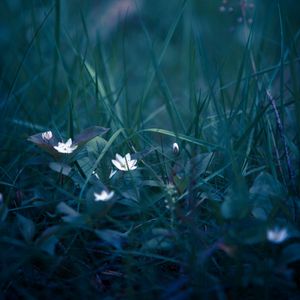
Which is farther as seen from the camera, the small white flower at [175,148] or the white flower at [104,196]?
the small white flower at [175,148]

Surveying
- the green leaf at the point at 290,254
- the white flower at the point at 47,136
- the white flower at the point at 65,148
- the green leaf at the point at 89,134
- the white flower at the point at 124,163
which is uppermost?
the white flower at the point at 47,136

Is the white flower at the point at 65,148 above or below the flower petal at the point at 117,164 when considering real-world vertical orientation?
above

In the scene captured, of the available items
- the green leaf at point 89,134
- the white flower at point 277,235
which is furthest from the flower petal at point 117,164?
Answer: the white flower at point 277,235

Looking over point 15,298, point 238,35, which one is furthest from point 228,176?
point 238,35

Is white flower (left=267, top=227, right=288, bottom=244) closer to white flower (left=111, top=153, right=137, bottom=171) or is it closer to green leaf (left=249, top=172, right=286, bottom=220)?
green leaf (left=249, top=172, right=286, bottom=220)

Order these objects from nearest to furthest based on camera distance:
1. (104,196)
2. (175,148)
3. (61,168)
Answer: (104,196) → (61,168) → (175,148)

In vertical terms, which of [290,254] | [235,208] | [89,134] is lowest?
[290,254]

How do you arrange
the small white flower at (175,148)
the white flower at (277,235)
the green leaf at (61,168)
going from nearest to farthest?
1. the white flower at (277,235)
2. the green leaf at (61,168)
3. the small white flower at (175,148)

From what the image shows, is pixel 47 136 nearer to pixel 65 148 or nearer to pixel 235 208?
pixel 65 148

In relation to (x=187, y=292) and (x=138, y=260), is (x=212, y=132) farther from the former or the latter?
(x=187, y=292)

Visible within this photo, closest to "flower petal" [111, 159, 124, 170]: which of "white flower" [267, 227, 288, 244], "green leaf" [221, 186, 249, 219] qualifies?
"green leaf" [221, 186, 249, 219]

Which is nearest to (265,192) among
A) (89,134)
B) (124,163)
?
(124,163)

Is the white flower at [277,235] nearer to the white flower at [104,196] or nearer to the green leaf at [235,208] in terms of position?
the green leaf at [235,208]
